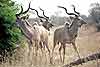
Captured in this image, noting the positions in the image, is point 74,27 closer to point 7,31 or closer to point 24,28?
point 24,28

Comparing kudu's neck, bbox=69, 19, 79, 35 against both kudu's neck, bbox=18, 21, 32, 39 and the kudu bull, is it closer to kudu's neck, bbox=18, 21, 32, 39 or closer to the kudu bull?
the kudu bull

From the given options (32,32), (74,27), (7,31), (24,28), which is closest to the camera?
(7,31)

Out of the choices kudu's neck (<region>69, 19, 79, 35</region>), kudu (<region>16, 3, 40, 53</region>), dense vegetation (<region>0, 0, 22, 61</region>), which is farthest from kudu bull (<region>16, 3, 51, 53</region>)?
kudu's neck (<region>69, 19, 79, 35</region>)

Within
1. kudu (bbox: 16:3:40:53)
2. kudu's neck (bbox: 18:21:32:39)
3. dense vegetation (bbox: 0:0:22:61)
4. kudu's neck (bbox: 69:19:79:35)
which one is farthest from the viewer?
kudu's neck (bbox: 18:21:32:39)

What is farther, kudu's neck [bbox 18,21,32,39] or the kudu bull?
kudu's neck [bbox 18,21,32,39]

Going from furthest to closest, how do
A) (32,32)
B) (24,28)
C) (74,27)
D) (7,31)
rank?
(24,28), (32,32), (74,27), (7,31)

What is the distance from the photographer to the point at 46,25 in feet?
77.2

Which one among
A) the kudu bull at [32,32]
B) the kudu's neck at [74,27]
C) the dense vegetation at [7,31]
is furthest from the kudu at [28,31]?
the kudu's neck at [74,27]

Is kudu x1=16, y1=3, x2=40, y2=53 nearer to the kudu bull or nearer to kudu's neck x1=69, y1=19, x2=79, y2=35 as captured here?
the kudu bull

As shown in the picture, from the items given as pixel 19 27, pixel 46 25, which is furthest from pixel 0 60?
pixel 46 25

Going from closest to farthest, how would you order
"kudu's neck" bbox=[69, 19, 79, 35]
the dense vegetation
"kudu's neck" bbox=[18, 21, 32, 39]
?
the dense vegetation < "kudu's neck" bbox=[69, 19, 79, 35] < "kudu's neck" bbox=[18, 21, 32, 39]

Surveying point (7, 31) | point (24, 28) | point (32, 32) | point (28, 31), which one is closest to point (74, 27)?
point (32, 32)

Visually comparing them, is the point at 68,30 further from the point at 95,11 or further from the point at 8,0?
the point at 95,11

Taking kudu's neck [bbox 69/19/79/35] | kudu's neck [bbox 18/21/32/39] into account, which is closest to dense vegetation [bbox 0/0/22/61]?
kudu's neck [bbox 18/21/32/39]
